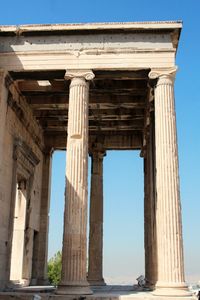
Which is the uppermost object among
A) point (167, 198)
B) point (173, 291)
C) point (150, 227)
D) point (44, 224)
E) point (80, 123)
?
point (80, 123)

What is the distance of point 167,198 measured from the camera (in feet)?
61.0

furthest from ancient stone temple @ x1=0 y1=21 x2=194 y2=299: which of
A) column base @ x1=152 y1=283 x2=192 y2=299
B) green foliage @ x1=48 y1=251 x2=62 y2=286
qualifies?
green foliage @ x1=48 y1=251 x2=62 y2=286

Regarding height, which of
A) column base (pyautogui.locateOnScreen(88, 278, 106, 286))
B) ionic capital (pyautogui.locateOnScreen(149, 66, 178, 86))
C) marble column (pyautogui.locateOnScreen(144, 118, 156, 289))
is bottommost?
column base (pyautogui.locateOnScreen(88, 278, 106, 286))

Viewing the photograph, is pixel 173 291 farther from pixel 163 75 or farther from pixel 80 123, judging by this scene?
pixel 163 75

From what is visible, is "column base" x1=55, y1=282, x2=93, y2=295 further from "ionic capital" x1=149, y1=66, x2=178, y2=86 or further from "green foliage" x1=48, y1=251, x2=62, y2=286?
"green foliage" x1=48, y1=251, x2=62, y2=286

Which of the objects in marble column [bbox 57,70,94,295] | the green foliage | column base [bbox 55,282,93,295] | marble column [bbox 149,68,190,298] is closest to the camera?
column base [bbox 55,282,93,295]

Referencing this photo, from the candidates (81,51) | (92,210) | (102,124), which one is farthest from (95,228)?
(81,51)

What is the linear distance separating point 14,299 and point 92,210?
39.8ft

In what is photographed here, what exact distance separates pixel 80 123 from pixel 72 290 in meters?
7.59

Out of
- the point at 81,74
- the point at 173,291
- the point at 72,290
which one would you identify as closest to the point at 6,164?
the point at 81,74

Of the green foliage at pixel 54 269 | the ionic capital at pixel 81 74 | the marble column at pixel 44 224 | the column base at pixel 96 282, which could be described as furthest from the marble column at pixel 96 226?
the green foliage at pixel 54 269

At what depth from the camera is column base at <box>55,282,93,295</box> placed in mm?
17250

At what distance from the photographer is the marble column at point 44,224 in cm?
2877

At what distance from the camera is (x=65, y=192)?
1919cm
